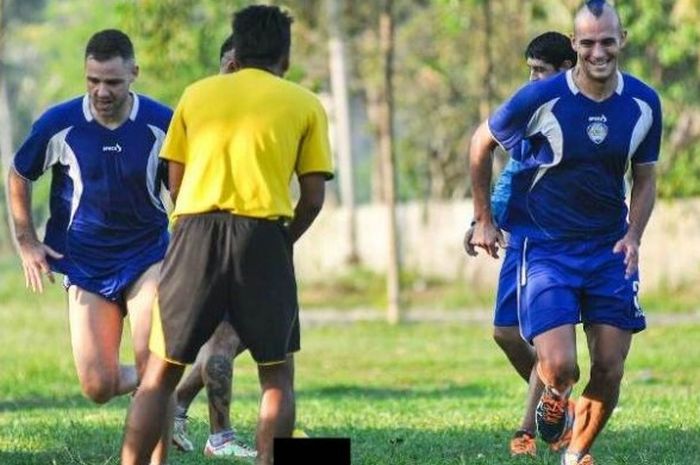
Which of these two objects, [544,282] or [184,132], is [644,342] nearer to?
[544,282]

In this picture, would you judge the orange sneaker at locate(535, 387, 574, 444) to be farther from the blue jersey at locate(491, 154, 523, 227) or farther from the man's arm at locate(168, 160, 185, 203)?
the man's arm at locate(168, 160, 185, 203)

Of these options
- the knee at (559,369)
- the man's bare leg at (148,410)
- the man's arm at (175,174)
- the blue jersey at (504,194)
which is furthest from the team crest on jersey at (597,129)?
the man's bare leg at (148,410)

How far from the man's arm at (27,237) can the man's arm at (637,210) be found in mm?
2911

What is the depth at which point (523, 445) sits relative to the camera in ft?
38.1

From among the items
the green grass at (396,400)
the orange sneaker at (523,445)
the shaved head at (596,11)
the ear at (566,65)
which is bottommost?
the green grass at (396,400)

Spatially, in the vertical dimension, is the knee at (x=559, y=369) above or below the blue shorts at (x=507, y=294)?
below

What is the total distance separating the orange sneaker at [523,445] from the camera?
11516 millimetres

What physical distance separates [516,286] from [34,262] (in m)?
2.64

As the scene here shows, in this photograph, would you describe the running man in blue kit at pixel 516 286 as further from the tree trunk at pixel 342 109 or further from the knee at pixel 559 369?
the tree trunk at pixel 342 109

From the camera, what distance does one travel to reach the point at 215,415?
37.3 feet

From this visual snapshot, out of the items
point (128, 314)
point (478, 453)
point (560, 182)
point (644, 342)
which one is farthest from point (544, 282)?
point (644, 342)

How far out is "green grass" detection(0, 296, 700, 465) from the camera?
1171 centimetres

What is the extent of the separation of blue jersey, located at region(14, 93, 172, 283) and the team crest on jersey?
7.28 ft

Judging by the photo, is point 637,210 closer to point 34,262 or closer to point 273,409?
point 273,409
